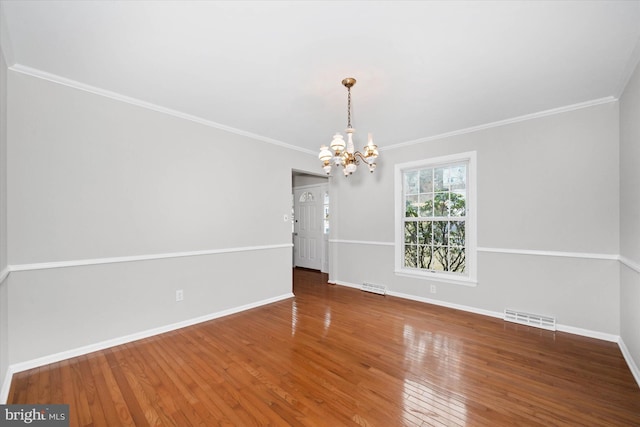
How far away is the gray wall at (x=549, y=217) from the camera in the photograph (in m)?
2.95

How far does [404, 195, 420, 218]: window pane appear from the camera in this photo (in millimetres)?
4492

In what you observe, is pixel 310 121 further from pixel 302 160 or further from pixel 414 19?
pixel 414 19

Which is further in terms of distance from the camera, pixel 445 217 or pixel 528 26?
pixel 445 217

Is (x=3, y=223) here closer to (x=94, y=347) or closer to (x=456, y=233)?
(x=94, y=347)

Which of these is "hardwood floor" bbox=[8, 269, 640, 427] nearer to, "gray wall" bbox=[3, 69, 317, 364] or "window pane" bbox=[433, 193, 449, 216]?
"gray wall" bbox=[3, 69, 317, 364]

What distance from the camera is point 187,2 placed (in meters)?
1.64

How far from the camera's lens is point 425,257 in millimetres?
4375

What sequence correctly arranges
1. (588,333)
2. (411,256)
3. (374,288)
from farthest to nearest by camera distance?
(374,288)
(411,256)
(588,333)

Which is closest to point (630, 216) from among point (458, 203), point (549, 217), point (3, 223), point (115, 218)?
point (549, 217)

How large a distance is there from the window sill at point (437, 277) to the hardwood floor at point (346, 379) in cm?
62

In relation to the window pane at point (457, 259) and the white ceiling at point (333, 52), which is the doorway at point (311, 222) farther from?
the white ceiling at point (333, 52)

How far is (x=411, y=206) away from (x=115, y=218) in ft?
13.3

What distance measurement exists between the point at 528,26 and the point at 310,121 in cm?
231

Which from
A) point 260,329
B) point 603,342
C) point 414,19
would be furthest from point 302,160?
point 603,342
